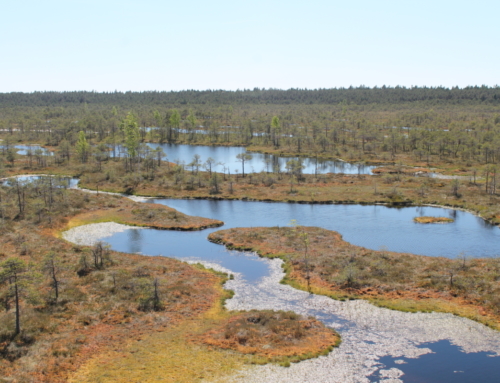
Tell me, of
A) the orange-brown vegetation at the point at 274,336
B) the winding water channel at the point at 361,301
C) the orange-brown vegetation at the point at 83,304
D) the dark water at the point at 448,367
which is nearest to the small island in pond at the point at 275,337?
the orange-brown vegetation at the point at 274,336

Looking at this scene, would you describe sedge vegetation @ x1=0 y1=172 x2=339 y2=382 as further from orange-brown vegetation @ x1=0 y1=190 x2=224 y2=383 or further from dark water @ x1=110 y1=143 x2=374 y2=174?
dark water @ x1=110 y1=143 x2=374 y2=174

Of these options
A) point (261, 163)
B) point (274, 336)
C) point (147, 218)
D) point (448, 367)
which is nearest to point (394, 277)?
point (448, 367)

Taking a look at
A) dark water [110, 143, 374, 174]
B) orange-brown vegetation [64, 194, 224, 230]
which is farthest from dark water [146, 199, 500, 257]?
dark water [110, 143, 374, 174]

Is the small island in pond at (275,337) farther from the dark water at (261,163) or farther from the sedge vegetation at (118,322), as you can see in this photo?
the dark water at (261,163)

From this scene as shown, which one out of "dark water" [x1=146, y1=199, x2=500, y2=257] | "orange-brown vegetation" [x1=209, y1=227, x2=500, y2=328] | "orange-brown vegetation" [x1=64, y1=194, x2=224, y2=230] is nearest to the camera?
"orange-brown vegetation" [x1=209, y1=227, x2=500, y2=328]

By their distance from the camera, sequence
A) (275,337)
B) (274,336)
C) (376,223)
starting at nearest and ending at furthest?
(275,337)
(274,336)
(376,223)

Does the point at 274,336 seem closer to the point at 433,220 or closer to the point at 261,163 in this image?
the point at 433,220
